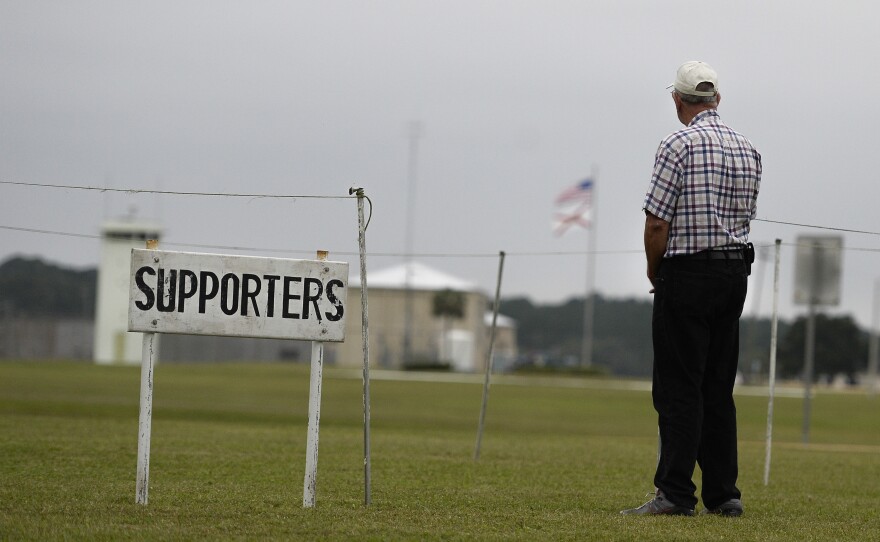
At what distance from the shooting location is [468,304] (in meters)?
109

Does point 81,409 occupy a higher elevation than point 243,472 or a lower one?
lower

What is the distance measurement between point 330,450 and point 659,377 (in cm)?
491

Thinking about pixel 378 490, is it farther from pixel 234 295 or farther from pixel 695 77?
pixel 695 77

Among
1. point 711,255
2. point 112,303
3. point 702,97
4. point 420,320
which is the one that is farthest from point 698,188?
point 420,320

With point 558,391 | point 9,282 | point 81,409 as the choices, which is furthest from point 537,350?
point 81,409

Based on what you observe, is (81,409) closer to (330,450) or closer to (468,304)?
(330,450)

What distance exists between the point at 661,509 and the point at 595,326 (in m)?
135

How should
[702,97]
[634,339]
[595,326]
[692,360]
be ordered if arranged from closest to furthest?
1. [692,360]
2. [702,97]
3. [634,339]
4. [595,326]

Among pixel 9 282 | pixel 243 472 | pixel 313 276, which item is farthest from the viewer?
pixel 9 282

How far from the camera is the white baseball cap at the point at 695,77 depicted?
21.9ft

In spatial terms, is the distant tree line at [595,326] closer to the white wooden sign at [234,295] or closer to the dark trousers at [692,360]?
the white wooden sign at [234,295]

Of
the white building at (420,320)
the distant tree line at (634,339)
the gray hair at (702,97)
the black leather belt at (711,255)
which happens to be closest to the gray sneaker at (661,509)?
the black leather belt at (711,255)

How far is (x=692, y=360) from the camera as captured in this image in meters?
6.62

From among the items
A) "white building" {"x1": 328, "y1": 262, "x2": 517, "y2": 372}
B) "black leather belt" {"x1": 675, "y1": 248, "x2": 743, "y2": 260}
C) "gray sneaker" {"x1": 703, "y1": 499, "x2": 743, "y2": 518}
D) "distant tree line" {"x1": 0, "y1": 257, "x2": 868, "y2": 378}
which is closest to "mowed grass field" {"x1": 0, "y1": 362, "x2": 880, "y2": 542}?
"gray sneaker" {"x1": 703, "y1": 499, "x2": 743, "y2": 518}
